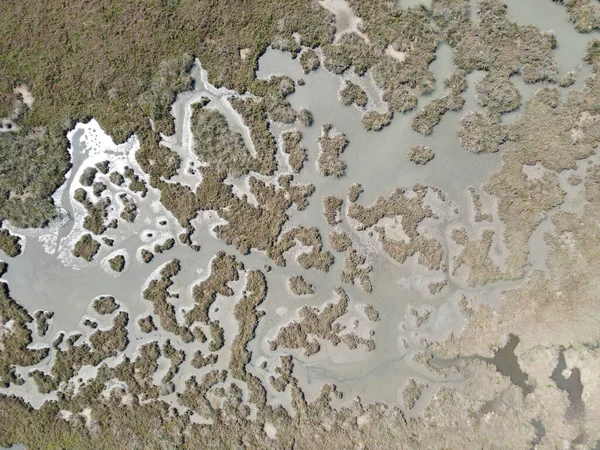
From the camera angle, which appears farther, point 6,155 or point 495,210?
point 495,210

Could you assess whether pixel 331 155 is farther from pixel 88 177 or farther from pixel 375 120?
pixel 88 177

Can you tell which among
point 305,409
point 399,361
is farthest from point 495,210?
point 305,409

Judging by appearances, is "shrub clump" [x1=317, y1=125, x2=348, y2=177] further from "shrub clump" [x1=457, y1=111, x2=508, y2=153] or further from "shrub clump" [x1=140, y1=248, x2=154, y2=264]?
"shrub clump" [x1=140, y1=248, x2=154, y2=264]

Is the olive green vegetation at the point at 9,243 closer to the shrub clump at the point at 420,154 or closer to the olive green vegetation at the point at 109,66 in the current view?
the olive green vegetation at the point at 109,66

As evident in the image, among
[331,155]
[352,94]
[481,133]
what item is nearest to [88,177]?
[331,155]

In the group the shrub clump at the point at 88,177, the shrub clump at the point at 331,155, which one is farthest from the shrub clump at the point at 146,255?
the shrub clump at the point at 331,155

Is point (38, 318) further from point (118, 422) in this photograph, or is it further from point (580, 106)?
point (580, 106)
